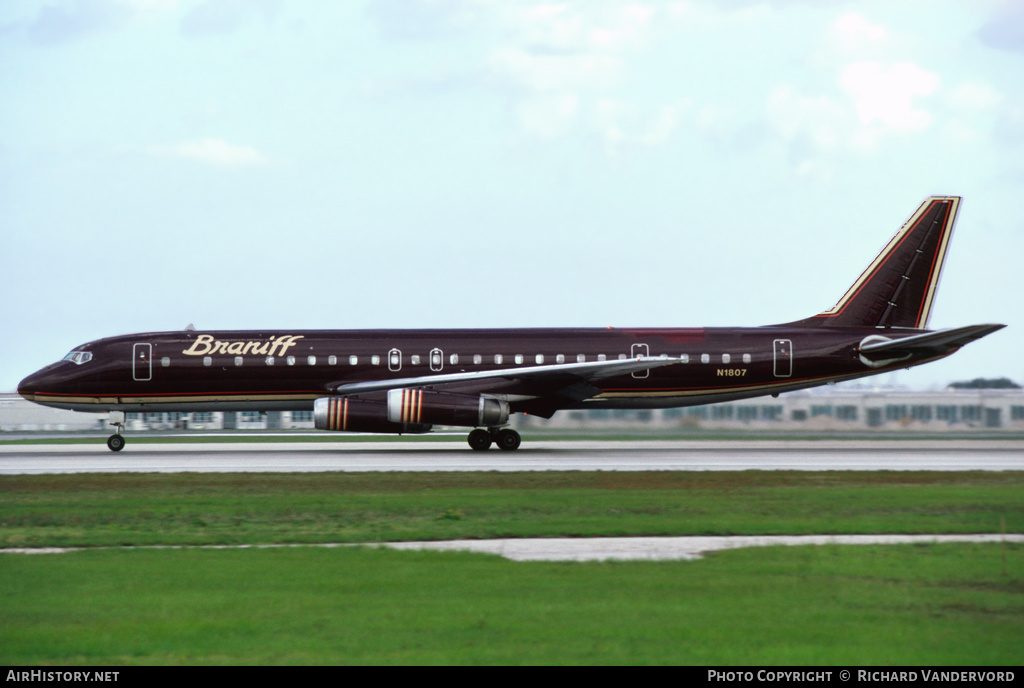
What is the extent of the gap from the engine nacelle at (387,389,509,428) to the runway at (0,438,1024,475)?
102 centimetres

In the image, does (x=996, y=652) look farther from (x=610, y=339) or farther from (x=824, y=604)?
(x=610, y=339)

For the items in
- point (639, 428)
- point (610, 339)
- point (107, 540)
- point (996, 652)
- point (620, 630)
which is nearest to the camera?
point (996, 652)

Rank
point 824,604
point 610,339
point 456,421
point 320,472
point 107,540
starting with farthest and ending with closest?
point 610,339, point 456,421, point 320,472, point 107,540, point 824,604

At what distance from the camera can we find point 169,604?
962 cm

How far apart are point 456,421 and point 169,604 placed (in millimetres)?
19925

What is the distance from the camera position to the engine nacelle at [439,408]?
29344 millimetres

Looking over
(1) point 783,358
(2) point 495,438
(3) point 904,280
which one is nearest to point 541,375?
(2) point 495,438

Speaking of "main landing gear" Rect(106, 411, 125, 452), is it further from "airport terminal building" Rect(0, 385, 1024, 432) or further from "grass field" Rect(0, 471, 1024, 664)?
"grass field" Rect(0, 471, 1024, 664)

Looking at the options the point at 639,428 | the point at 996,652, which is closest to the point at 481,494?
the point at 996,652

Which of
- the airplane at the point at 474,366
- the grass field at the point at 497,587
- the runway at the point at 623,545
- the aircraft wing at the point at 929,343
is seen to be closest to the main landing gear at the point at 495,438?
the airplane at the point at 474,366

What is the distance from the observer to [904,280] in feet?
113

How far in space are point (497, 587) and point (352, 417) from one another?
19.6m

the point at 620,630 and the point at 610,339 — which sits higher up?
the point at 610,339

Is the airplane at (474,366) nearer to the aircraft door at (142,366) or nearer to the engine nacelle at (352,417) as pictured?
the aircraft door at (142,366)
